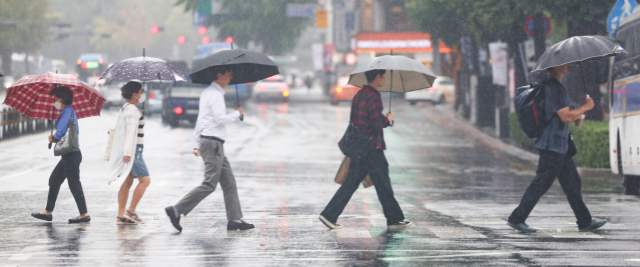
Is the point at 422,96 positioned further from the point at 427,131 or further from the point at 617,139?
the point at 617,139

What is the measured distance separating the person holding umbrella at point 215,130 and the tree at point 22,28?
56116 mm

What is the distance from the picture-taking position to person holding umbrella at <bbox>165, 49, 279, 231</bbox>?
8312 mm

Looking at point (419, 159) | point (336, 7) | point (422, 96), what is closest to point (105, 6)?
point (336, 7)

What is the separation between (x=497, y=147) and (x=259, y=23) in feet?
109

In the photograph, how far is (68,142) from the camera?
8.98m

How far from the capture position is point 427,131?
87.6 ft

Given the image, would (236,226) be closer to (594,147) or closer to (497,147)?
(594,147)

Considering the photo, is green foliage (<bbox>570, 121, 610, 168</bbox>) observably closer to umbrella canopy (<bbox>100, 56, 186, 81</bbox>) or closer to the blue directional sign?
the blue directional sign

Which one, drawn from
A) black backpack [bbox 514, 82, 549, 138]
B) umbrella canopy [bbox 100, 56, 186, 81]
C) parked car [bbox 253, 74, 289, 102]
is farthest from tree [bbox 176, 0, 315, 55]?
black backpack [bbox 514, 82, 549, 138]

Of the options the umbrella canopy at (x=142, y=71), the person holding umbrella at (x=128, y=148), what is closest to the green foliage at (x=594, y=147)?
the umbrella canopy at (x=142, y=71)

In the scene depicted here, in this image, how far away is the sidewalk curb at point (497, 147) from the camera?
1564 cm

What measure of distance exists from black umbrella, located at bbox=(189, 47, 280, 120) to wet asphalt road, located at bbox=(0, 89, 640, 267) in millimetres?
1630

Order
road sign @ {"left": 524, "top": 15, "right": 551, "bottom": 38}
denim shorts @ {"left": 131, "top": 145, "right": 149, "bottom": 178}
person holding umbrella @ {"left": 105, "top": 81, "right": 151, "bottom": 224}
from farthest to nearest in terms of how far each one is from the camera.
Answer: road sign @ {"left": 524, "top": 15, "right": 551, "bottom": 38}
denim shorts @ {"left": 131, "top": 145, "right": 149, "bottom": 178}
person holding umbrella @ {"left": 105, "top": 81, "right": 151, "bottom": 224}

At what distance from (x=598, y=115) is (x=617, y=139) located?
7.48 meters
